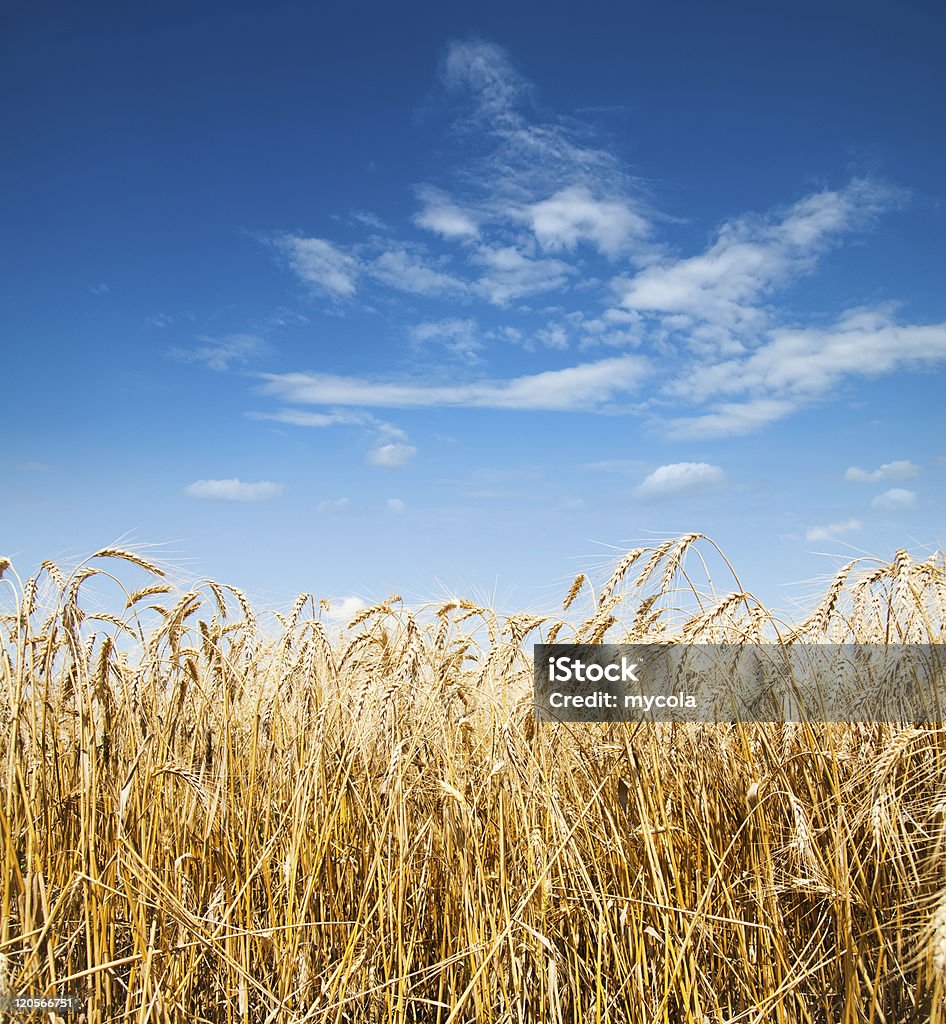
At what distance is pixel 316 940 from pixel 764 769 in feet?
5.68

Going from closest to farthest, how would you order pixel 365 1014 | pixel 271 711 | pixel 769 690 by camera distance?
pixel 365 1014, pixel 769 690, pixel 271 711

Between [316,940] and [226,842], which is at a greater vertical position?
[226,842]

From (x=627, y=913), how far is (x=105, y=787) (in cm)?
200

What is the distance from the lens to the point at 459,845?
3.00 meters

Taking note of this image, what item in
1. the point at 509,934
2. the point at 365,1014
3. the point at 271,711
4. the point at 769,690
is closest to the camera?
the point at 509,934

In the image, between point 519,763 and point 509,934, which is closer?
point 509,934

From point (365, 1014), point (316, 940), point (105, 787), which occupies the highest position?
point (105, 787)

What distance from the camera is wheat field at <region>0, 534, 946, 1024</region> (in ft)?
8.48

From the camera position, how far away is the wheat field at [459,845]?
2.59 meters

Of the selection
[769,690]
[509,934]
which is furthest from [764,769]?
[509,934]

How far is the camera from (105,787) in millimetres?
3094

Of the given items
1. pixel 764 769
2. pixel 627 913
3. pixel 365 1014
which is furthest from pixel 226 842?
pixel 764 769

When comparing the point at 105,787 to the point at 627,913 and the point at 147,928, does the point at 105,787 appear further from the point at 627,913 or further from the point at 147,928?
the point at 627,913

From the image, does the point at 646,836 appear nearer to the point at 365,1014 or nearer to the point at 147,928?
the point at 365,1014
